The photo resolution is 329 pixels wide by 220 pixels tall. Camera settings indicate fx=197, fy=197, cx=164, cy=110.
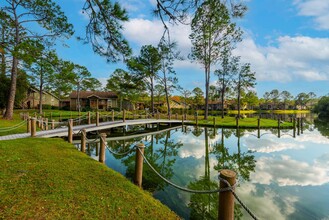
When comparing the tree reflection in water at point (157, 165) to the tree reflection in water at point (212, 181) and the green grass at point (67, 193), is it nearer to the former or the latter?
the tree reflection in water at point (212, 181)

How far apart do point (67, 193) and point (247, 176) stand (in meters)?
6.45

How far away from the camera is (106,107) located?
50500 mm

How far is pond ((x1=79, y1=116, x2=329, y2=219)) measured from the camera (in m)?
5.24

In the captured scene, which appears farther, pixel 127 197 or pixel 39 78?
pixel 39 78

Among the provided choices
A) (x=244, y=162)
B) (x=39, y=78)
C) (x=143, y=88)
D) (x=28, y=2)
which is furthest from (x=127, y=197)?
(x=39, y=78)

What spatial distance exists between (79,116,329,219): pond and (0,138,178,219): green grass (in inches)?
55.6

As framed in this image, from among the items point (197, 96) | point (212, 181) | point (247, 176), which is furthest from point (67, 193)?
point (197, 96)

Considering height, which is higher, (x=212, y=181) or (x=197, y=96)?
(x=197, y=96)

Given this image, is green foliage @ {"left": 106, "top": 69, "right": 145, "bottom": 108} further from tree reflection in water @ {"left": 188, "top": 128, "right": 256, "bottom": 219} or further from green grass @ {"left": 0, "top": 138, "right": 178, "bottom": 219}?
green grass @ {"left": 0, "top": 138, "right": 178, "bottom": 219}

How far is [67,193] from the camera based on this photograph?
4.06 metres

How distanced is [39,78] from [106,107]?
17549 millimetres

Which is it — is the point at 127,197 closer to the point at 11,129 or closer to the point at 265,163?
the point at 265,163

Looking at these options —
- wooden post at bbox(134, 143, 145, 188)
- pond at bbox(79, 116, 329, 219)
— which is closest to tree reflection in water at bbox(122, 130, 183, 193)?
pond at bbox(79, 116, 329, 219)

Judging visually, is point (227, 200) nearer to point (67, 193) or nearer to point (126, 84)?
point (67, 193)
